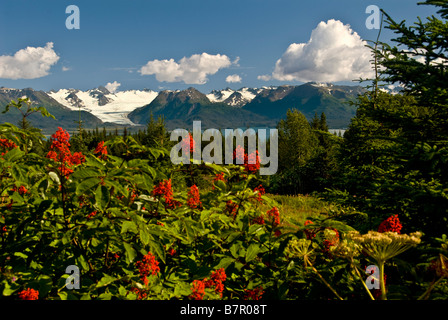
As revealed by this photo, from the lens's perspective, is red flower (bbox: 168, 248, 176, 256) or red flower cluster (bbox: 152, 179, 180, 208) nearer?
red flower cluster (bbox: 152, 179, 180, 208)

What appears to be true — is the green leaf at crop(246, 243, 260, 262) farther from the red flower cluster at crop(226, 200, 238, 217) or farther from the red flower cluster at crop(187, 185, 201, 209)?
the red flower cluster at crop(226, 200, 238, 217)

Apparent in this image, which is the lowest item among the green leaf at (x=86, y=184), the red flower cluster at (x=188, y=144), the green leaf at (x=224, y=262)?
the green leaf at (x=224, y=262)

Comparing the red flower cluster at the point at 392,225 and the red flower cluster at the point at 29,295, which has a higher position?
the red flower cluster at the point at 392,225

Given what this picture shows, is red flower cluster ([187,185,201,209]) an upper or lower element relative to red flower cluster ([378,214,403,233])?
upper

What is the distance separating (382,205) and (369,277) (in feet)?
10.6

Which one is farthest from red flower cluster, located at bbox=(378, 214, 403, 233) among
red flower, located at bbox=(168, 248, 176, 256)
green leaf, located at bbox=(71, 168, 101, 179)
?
green leaf, located at bbox=(71, 168, 101, 179)

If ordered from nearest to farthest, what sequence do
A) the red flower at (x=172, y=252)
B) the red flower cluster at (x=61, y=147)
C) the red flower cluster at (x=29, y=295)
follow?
the red flower cluster at (x=29, y=295), the red flower cluster at (x=61, y=147), the red flower at (x=172, y=252)

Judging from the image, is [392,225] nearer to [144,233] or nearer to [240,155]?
[240,155]

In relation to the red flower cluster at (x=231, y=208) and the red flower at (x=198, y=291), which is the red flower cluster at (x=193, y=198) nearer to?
the red flower cluster at (x=231, y=208)

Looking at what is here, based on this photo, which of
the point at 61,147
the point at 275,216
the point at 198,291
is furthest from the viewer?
the point at 275,216

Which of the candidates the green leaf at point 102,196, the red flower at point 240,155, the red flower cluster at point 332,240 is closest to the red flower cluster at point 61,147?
the green leaf at point 102,196

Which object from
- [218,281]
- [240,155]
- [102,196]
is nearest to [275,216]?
[240,155]
